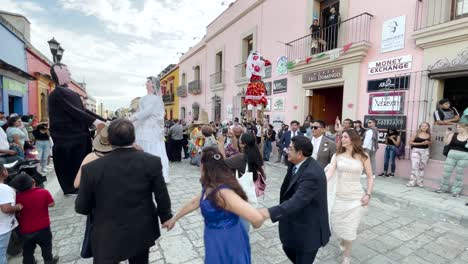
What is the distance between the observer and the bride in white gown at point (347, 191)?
2707 mm

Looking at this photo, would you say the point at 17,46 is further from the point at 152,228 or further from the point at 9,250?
the point at 152,228

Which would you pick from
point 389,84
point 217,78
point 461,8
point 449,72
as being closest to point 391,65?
point 389,84

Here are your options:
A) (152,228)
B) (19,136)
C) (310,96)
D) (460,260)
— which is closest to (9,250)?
(152,228)

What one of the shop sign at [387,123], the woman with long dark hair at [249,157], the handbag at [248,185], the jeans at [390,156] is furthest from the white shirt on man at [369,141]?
the handbag at [248,185]

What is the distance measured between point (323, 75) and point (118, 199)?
26.4ft

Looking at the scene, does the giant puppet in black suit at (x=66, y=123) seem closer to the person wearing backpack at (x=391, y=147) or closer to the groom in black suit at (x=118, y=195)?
the groom in black suit at (x=118, y=195)

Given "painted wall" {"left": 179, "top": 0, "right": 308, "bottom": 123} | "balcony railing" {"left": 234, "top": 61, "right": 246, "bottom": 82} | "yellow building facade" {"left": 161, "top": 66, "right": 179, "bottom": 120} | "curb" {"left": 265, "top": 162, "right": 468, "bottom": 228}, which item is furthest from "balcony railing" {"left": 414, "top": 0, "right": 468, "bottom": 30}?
"yellow building facade" {"left": 161, "top": 66, "right": 179, "bottom": 120}

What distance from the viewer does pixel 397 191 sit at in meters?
5.30

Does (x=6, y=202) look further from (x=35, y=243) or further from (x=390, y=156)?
(x=390, y=156)

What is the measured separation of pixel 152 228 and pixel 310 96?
27.9 ft

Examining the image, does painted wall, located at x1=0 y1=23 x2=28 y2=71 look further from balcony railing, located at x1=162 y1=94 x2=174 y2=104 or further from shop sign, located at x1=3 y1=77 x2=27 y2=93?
balcony railing, located at x1=162 y1=94 x2=174 y2=104

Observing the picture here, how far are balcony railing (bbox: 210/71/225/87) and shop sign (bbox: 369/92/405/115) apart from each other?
9633 millimetres

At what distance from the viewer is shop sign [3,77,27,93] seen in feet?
28.7

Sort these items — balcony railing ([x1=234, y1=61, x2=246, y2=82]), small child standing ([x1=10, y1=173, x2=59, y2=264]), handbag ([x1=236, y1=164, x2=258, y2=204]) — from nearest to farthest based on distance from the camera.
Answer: small child standing ([x1=10, y1=173, x2=59, y2=264])
handbag ([x1=236, y1=164, x2=258, y2=204])
balcony railing ([x1=234, y1=61, x2=246, y2=82])
